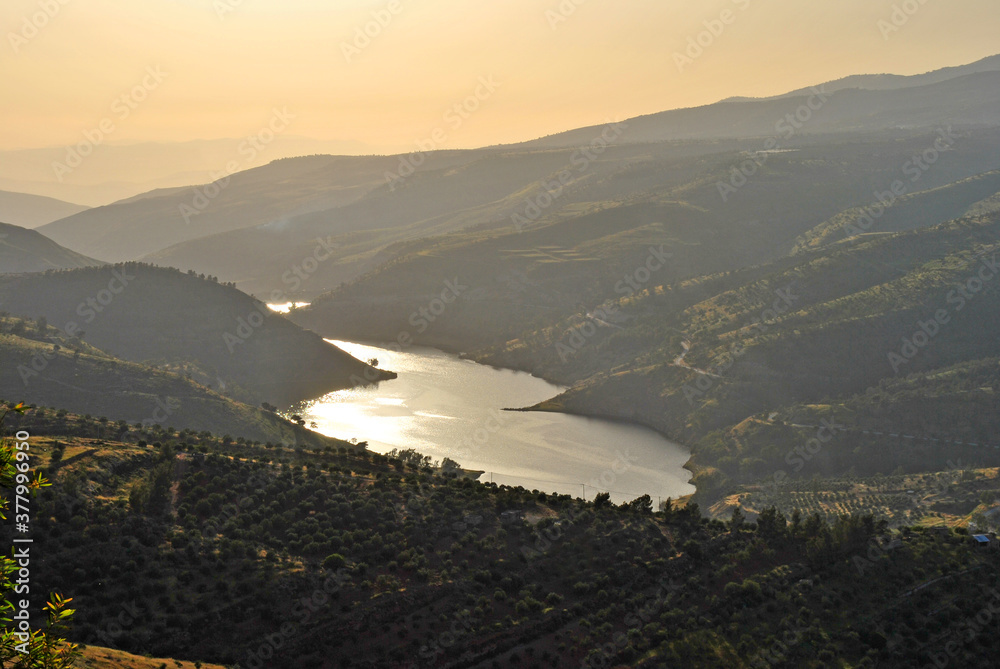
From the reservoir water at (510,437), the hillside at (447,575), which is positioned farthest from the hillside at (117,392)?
the hillside at (447,575)

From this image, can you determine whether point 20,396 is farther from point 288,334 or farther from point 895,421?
point 895,421

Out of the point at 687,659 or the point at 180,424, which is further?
the point at 180,424

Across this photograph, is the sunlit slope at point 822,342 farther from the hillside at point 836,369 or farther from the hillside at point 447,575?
the hillside at point 447,575

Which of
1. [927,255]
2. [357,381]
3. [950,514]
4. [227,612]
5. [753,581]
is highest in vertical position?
[927,255]

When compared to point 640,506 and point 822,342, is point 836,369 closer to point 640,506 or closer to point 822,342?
point 822,342

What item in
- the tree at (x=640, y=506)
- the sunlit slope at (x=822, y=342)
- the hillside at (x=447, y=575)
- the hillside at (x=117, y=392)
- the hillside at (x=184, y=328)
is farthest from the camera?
the hillside at (x=184, y=328)

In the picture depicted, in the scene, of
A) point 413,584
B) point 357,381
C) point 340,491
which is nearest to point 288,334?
point 357,381
